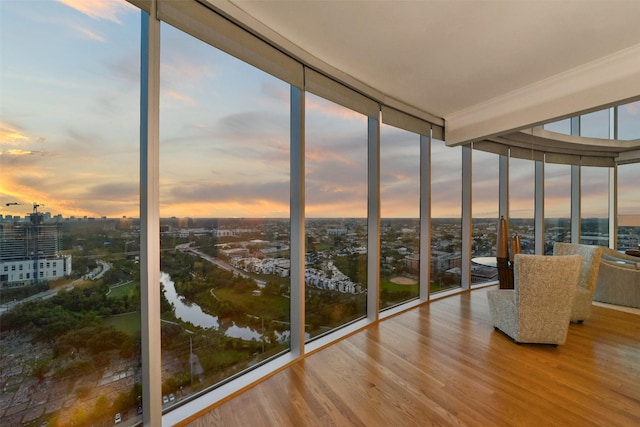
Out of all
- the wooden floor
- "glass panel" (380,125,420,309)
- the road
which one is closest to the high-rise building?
the road

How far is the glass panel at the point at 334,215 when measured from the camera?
8.95 feet

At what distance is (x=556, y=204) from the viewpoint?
5.48m

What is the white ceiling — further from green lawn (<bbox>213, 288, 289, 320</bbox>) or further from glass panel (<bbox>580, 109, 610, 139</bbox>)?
glass panel (<bbox>580, 109, 610, 139</bbox>)

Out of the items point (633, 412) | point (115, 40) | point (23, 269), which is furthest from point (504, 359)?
point (115, 40)

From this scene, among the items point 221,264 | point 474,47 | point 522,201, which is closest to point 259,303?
point 221,264

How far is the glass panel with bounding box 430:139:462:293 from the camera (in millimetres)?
4121

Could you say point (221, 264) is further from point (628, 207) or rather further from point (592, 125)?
point (628, 207)

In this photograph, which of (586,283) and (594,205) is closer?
(586,283)

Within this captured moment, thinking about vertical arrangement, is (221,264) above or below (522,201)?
below

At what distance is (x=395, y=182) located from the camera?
373 cm

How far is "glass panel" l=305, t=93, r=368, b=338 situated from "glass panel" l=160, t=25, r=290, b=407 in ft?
1.20

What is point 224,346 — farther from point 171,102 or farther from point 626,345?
point 626,345

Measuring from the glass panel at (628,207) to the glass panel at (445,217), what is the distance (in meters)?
4.26

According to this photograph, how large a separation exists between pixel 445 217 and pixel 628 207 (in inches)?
185
